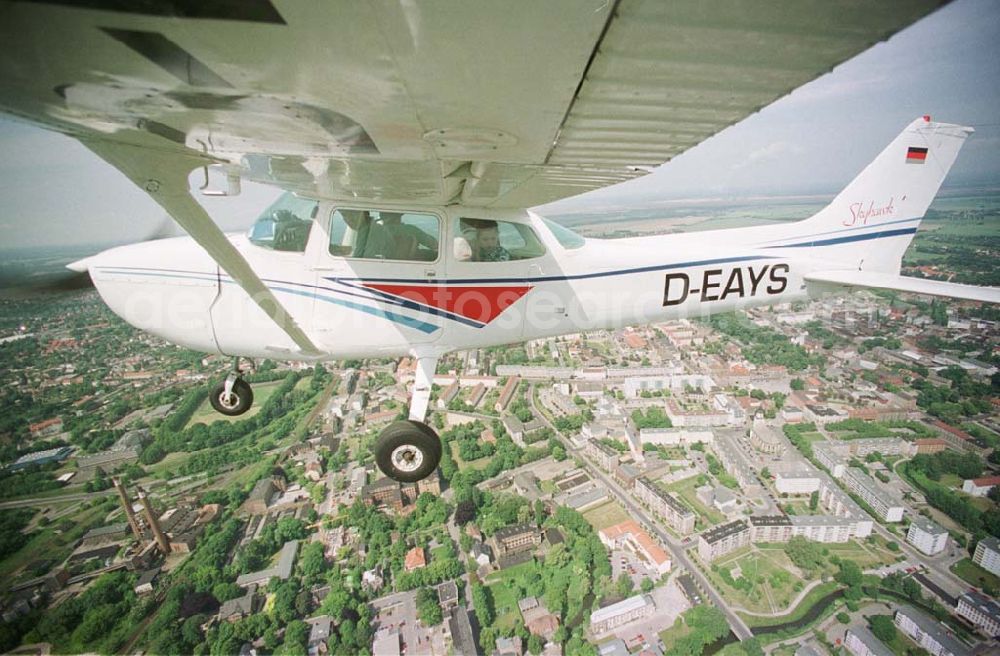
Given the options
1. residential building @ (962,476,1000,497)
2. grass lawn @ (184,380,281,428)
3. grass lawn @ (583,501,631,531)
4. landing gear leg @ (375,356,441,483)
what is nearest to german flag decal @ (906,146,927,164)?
landing gear leg @ (375,356,441,483)

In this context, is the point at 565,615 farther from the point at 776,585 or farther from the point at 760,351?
the point at 760,351

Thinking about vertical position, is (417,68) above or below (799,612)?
above

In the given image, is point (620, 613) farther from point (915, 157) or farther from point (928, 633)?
point (915, 157)

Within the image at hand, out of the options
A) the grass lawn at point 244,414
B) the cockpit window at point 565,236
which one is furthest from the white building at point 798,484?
the grass lawn at point 244,414

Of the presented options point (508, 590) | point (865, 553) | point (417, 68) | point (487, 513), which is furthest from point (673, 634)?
point (417, 68)

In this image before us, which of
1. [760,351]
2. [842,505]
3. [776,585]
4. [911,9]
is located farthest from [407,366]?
[760,351]
